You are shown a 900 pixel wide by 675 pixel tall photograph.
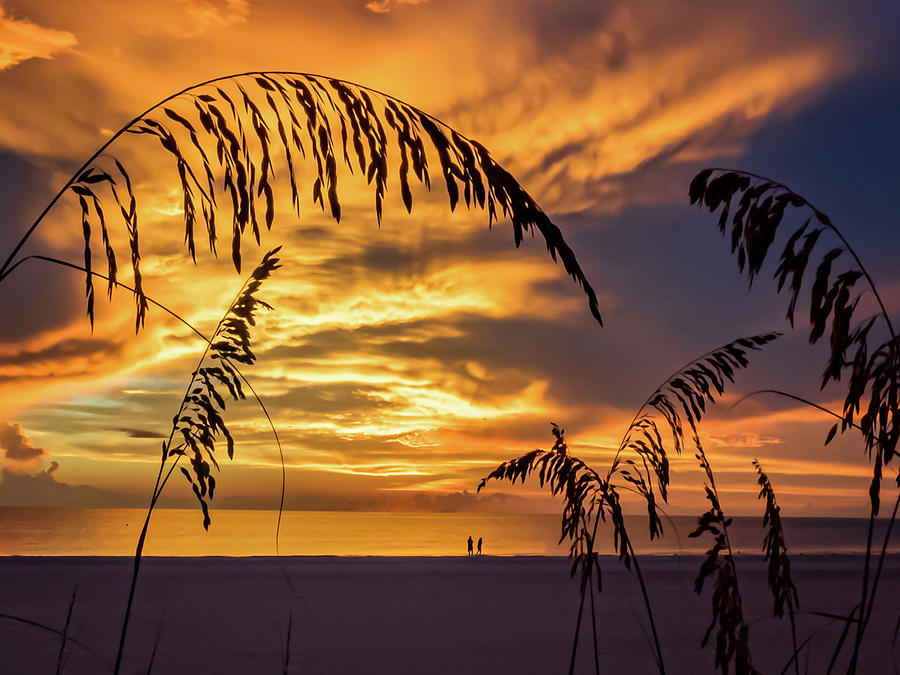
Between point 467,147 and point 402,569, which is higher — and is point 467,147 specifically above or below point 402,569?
above

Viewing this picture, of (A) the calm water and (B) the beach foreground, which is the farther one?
(A) the calm water

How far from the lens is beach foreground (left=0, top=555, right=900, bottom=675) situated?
13.6m

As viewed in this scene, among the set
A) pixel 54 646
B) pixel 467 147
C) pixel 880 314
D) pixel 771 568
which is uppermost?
pixel 467 147

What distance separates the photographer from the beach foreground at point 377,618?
44.7 ft

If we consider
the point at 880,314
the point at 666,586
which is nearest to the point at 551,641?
the point at 666,586

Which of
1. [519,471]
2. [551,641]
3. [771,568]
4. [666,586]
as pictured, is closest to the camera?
[771,568]

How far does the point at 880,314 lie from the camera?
9.70 feet

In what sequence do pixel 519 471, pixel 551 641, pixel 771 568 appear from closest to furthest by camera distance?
1. pixel 771 568
2. pixel 519 471
3. pixel 551 641

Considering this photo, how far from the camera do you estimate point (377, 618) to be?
1825 centimetres

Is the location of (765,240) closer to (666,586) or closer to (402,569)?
(666,586)

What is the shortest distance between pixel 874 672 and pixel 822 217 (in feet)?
43.1

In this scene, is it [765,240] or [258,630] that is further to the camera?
[258,630]

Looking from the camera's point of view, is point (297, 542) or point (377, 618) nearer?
point (377, 618)

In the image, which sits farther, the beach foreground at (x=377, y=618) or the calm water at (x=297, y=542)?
the calm water at (x=297, y=542)
